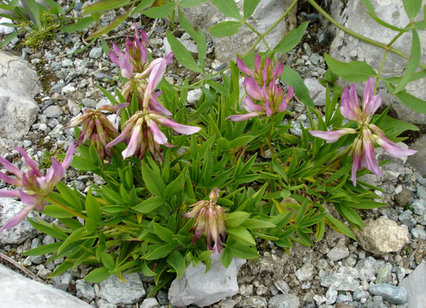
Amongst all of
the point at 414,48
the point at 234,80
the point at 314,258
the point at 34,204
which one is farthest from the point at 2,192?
the point at 414,48

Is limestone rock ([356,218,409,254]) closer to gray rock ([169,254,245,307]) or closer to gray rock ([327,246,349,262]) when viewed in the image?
gray rock ([327,246,349,262])

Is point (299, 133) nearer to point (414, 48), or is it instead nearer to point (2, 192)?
point (414, 48)

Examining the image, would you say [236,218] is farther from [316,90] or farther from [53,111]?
[53,111]

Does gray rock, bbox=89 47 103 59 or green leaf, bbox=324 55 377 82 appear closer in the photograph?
green leaf, bbox=324 55 377 82

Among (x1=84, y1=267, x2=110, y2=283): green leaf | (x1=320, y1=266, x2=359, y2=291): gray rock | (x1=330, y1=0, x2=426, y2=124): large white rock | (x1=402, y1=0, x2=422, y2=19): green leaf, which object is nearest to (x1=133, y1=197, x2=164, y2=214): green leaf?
(x1=84, y1=267, x2=110, y2=283): green leaf

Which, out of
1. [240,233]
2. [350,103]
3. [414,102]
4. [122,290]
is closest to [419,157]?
[414,102]
